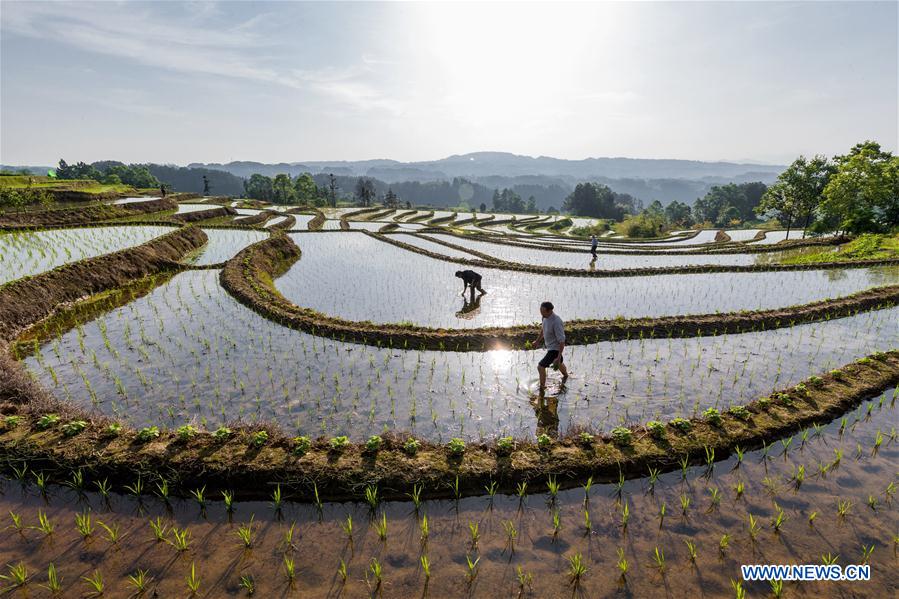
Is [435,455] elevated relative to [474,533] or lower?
elevated

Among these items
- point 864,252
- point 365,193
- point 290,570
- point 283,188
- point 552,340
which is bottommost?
point 290,570

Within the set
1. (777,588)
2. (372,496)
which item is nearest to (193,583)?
(372,496)

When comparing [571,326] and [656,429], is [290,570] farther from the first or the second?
[571,326]

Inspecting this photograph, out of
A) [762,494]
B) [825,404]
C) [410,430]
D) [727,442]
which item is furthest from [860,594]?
[410,430]

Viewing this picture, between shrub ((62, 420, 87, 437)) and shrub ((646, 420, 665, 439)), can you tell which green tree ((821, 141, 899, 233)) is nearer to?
shrub ((646, 420, 665, 439))

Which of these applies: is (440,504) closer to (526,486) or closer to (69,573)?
(526,486)

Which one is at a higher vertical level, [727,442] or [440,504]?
[727,442]

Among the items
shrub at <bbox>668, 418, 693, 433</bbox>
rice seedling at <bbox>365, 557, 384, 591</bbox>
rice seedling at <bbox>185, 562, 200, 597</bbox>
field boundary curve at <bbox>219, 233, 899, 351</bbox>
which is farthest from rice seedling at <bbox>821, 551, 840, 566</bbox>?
rice seedling at <bbox>185, 562, 200, 597</bbox>
